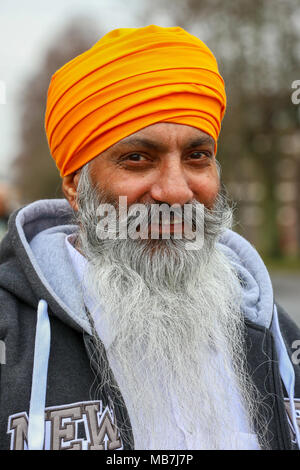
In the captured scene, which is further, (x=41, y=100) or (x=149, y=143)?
(x=41, y=100)

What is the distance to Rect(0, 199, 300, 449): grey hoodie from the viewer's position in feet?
6.23

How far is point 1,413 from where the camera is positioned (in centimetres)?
188

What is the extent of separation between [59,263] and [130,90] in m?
0.69

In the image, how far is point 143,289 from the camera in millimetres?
2201

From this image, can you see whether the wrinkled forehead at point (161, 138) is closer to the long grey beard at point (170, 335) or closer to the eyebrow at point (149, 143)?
the eyebrow at point (149, 143)

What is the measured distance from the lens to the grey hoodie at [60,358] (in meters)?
1.90

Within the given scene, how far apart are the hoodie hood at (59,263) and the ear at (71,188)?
111 millimetres

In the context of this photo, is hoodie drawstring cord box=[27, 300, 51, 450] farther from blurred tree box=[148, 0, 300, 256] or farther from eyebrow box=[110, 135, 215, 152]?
blurred tree box=[148, 0, 300, 256]

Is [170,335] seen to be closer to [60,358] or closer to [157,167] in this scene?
[60,358]

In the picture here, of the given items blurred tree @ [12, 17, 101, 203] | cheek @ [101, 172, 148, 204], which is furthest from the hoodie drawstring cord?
blurred tree @ [12, 17, 101, 203]

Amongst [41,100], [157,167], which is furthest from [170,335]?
[41,100]

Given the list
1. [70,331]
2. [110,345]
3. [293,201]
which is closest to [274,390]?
[110,345]

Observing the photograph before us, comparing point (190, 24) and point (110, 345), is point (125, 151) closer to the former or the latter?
point (110, 345)

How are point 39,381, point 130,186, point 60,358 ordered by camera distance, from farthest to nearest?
point 130,186
point 60,358
point 39,381
